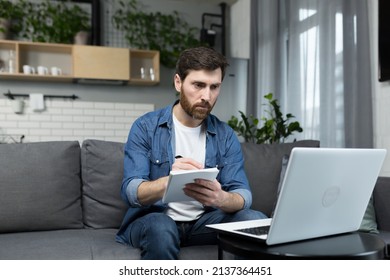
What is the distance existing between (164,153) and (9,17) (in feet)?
12.0

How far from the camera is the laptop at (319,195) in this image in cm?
113

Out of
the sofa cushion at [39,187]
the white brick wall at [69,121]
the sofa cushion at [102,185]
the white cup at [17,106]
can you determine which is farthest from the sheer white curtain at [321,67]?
the white cup at [17,106]

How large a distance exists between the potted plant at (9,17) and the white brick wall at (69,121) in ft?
2.41

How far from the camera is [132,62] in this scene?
5.31 meters

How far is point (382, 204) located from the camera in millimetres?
2363

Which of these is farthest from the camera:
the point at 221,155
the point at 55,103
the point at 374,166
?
the point at 55,103

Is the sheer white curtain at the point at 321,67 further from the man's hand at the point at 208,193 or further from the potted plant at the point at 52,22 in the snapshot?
the potted plant at the point at 52,22

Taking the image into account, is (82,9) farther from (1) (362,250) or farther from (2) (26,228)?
(1) (362,250)

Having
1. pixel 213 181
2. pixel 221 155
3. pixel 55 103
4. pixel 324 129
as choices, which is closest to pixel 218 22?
pixel 55 103

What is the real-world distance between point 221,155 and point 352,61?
157 cm

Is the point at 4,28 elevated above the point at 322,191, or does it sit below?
above

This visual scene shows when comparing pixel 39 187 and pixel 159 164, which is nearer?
pixel 159 164

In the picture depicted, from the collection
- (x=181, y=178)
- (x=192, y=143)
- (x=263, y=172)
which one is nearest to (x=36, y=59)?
(x=263, y=172)

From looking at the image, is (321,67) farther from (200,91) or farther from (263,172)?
(200,91)
